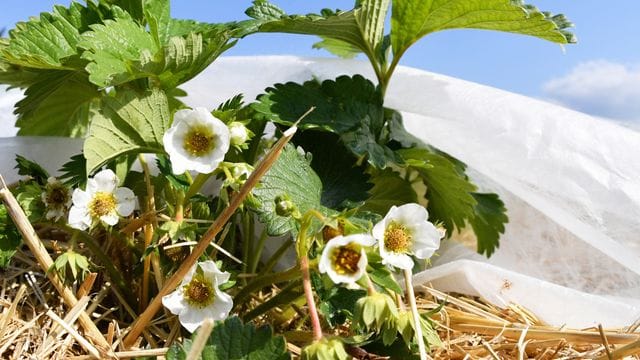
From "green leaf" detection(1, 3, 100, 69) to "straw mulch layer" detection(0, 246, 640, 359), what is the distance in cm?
29

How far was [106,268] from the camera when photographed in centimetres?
91

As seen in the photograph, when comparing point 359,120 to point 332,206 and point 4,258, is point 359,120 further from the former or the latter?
point 4,258

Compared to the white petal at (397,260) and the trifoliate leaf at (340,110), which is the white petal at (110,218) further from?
the white petal at (397,260)

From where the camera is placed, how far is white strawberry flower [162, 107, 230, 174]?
733 mm

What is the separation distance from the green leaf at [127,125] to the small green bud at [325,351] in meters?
0.34

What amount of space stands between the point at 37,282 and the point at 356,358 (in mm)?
473

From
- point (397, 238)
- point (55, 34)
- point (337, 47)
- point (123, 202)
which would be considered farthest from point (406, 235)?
point (337, 47)

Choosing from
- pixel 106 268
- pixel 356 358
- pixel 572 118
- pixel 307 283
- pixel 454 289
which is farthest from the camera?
pixel 572 118

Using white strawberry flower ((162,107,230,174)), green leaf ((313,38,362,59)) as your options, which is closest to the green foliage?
white strawberry flower ((162,107,230,174))

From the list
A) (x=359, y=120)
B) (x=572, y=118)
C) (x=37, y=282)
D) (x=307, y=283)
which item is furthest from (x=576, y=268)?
(x=37, y=282)

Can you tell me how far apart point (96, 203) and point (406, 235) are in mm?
356

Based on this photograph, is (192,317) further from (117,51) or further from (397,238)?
(117,51)

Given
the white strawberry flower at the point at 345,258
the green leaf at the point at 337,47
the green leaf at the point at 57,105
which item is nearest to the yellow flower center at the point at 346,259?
the white strawberry flower at the point at 345,258

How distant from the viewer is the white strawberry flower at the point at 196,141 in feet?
2.40
